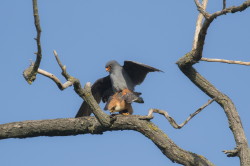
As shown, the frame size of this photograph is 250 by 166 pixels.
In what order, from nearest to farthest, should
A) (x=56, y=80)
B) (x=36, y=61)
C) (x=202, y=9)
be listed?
1. (x=36, y=61)
2. (x=56, y=80)
3. (x=202, y=9)

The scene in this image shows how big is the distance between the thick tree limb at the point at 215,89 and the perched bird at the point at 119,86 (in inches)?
46.4

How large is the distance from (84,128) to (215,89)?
1603 mm

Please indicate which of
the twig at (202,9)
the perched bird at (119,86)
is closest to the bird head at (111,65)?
the perched bird at (119,86)

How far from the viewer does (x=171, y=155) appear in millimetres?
5414

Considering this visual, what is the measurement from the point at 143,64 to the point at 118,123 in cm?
167

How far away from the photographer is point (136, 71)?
7.74 m

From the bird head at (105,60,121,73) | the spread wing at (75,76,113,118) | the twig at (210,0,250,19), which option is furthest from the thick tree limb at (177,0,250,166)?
the spread wing at (75,76,113,118)

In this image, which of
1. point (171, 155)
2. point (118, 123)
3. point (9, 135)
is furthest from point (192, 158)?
point (9, 135)

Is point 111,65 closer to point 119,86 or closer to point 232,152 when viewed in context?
point 119,86

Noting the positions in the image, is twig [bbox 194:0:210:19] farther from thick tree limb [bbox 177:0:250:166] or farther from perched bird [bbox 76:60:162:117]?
perched bird [bbox 76:60:162:117]

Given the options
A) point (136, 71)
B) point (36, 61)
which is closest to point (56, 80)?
point (36, 61)

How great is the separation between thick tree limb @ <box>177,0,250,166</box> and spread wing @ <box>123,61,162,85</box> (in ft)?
5.33

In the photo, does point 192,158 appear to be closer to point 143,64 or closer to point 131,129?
point 131,129

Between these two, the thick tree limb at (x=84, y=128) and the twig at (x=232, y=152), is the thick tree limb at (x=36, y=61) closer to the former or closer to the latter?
the thick tree limb at (x=84, y=128)
